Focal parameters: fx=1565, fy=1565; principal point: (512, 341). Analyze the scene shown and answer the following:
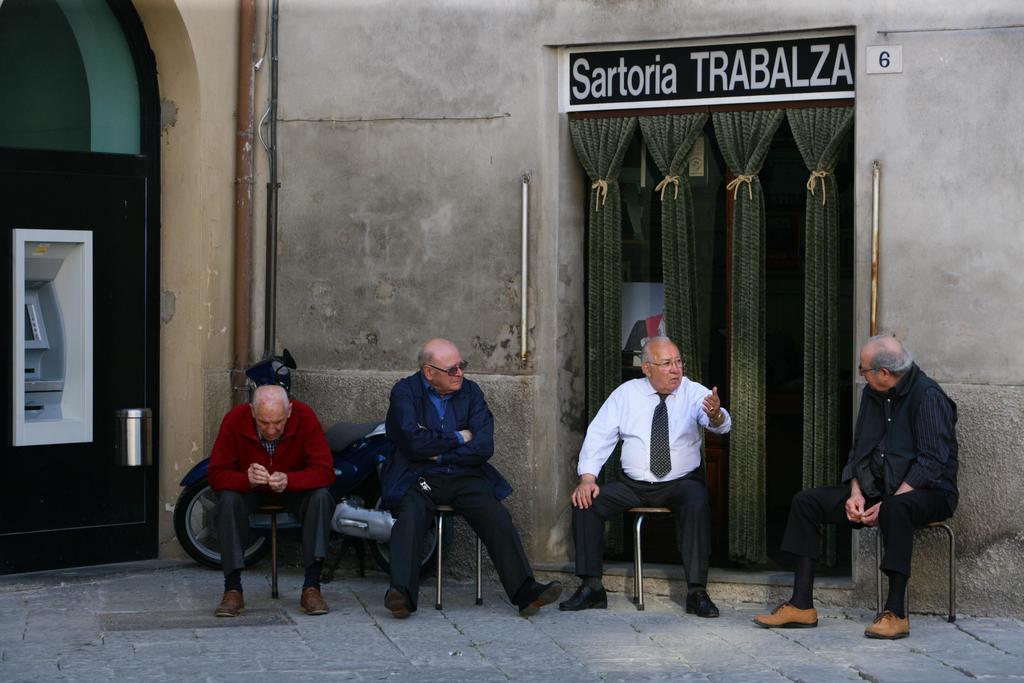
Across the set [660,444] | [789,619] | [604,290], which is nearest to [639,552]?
[660,444]

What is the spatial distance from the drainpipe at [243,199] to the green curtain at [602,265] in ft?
6.33

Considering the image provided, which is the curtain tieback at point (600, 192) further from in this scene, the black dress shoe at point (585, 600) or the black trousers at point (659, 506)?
the black dress shoe at point (585, 600)

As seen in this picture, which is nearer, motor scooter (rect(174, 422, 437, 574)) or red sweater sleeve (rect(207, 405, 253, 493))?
red sweater sleeve (rect(207, 405, 253, 493))

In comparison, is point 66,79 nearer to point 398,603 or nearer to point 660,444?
point 398,603

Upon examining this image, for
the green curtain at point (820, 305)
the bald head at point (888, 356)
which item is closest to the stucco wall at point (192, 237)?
the green curtain at point (820, 305)

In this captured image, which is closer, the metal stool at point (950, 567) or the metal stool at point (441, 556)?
the metal stool at point (950, 567)

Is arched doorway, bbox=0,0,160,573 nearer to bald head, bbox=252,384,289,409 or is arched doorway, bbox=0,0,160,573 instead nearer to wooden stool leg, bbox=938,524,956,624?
bald head, bbox=252,384,289,409

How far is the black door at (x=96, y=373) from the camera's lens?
859 centimetres

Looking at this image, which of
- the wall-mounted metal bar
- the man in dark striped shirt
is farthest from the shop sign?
the man in dark striped shirt

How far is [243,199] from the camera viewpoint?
9164 millimetres

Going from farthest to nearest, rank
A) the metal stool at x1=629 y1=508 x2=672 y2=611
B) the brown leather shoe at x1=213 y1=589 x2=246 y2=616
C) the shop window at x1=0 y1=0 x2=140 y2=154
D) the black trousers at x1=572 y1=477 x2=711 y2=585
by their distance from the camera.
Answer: the shop window at x1=0 y1=0 x2=140 y2=154, the metal stool at x1=629 y1=508 x2=672 y2=611, the black trousers at x1=572 y1=477 x2=711 y2=585, the brown leather shoe at x1=213 y1=589 x2=246 y2=616

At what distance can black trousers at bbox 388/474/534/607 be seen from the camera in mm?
7754

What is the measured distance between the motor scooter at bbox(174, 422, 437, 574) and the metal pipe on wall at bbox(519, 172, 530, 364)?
2.96ft

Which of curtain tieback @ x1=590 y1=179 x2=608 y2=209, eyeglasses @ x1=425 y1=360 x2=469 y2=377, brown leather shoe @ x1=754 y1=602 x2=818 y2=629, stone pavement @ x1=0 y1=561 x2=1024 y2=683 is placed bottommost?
stone pavement @ x1=0 y1=561 x2=1024 y2=683
